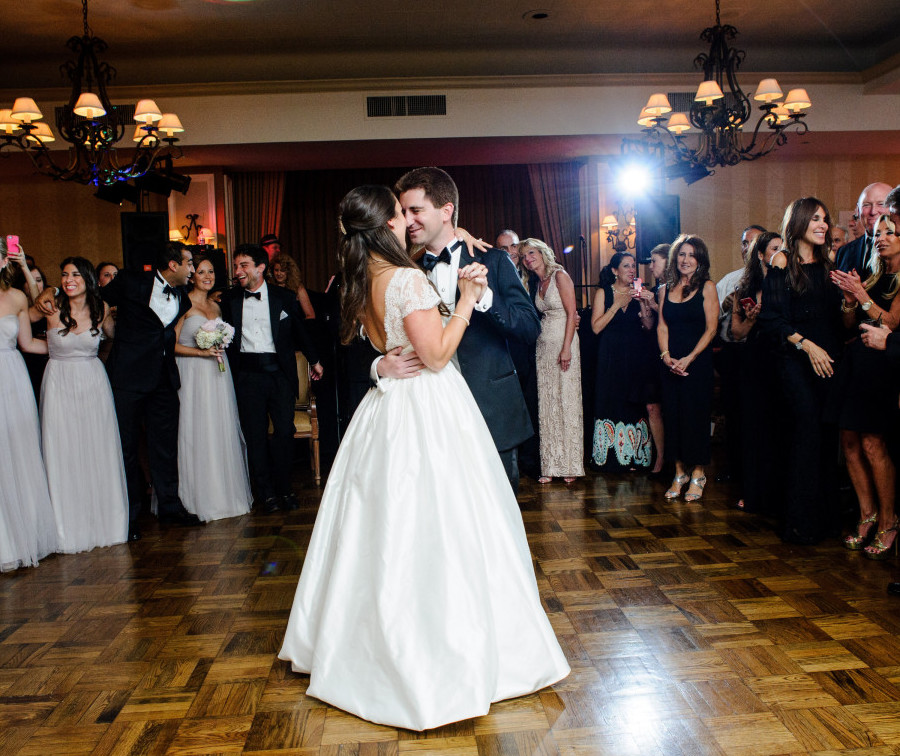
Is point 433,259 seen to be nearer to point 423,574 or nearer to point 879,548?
point 423,574

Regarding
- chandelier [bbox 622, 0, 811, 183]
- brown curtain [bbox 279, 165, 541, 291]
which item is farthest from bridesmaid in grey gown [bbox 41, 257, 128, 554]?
brown curtain [bbox 279, 165, 541, 291]

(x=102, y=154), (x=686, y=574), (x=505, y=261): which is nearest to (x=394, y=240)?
(x=505, y=261)

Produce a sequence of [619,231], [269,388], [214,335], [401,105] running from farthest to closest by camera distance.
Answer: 1. [619,231]
2. [401,105]
3. [269,388]
4. [214,335]

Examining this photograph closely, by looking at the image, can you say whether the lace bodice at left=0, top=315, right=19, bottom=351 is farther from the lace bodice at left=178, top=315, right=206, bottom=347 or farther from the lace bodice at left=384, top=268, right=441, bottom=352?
the lace bodice at left=384, top=268, right=441, bottom=352

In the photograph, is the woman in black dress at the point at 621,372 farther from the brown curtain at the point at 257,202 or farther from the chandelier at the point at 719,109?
the brown curtain at the point at 257,202

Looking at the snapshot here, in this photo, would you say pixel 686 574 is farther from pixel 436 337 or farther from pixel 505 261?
pixel 436 337

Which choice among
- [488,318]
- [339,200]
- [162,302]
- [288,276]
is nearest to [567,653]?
[488,318]

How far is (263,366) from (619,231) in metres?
6.24

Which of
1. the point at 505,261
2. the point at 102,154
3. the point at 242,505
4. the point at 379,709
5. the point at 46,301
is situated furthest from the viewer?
the point at 102,154

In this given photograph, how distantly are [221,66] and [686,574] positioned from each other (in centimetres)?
661

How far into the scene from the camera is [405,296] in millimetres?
2246

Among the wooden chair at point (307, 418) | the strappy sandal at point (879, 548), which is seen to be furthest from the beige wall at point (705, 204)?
the strappy sandal at point (879, 548)

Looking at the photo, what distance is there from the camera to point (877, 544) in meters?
3.54

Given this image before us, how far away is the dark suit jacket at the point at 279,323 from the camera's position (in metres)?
4.77
